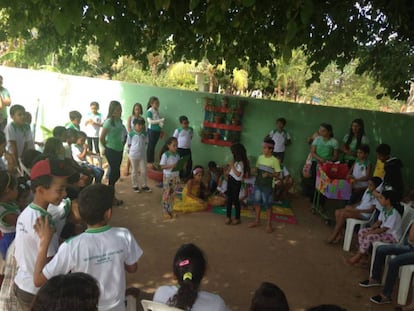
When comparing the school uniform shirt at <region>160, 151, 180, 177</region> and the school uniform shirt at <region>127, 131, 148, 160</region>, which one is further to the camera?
the school uniform shirt at <region>127, 131, 148, 160</region>

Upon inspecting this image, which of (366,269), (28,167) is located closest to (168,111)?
(28,167)

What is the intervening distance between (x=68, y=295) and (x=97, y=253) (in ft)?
2.22

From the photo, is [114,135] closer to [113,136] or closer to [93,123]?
[113,136]

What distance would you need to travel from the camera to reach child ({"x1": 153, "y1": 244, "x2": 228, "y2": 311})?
91.6 inches

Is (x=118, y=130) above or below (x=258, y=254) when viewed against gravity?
above

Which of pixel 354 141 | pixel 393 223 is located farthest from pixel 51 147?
pixel 354 141

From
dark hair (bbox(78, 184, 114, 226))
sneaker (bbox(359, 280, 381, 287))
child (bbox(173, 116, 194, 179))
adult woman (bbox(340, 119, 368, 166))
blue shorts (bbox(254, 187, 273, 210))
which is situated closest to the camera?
dark hair (bbox(78, 184, 114, 226))

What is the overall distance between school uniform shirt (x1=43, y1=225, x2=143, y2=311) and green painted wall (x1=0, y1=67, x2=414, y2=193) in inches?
281

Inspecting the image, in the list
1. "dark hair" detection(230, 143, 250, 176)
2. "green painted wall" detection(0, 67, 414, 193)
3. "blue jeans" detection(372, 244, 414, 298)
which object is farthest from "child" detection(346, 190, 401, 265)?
"green painted wall" detection(0, 67, 414, 193)

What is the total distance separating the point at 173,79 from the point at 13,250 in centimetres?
1877

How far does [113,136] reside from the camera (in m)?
6.41

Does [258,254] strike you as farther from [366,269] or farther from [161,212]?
[161,212]

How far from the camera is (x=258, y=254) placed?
17.7 ft

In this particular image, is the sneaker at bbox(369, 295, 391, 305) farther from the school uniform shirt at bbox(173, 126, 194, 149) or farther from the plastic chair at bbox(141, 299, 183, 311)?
the school uniform shirt at bbox(173, 126, 194, 149)
